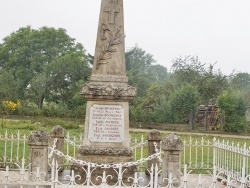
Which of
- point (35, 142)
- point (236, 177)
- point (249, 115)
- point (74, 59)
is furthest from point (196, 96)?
point (35, 142)

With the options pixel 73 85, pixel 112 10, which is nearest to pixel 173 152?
pixel 112 10

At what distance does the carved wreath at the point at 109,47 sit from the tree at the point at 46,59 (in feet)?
132

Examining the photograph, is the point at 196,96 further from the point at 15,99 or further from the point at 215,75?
the point at 15,99

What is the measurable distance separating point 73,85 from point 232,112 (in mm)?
20704

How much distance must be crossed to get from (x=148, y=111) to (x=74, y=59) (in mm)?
13262

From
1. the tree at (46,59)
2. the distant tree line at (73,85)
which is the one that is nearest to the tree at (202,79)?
the distant tree line at (73,85)

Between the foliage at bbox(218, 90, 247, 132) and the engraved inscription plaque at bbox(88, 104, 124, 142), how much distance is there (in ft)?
92.0

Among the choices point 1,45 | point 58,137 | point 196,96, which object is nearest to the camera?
point 58,137

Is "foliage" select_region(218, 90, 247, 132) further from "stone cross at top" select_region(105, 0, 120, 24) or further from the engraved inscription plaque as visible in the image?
the engraved inscription plaque

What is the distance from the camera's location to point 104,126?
10781mm

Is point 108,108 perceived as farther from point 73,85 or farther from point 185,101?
point 73,85

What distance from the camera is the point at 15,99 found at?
45.4 meters

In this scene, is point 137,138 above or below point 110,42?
below

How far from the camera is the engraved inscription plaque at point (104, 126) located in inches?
424
